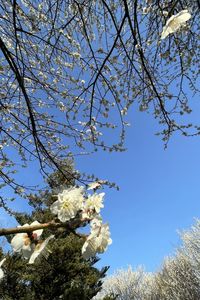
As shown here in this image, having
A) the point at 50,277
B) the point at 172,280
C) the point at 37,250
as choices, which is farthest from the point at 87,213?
the point at 172,280

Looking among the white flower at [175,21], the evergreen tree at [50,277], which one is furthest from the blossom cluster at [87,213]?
the evergreen tree at [50,277]

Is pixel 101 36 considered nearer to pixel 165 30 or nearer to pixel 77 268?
pixel 165 30

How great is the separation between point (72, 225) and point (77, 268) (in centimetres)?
987

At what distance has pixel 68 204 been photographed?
1.53 m

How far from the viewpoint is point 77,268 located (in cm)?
1074

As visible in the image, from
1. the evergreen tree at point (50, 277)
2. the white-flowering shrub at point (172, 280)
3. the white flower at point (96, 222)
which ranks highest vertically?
the white-flowering shrub at point (172, 280)

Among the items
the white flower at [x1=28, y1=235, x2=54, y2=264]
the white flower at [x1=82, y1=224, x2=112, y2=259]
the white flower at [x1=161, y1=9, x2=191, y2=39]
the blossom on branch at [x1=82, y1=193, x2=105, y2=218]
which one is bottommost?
the white flower at [x1=28, y1=235, x2=54, y2=264]

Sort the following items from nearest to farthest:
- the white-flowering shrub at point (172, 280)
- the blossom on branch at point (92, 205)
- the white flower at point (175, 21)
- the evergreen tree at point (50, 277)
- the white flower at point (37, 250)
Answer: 1. the white flower at point (37, 250)
2. the blossom on branch at point (92, 205)
3. the white flower at point (175, 21)
4. the evergreen tree at point (50, 277)
5. the white-flowering shrub at point (172, 280)

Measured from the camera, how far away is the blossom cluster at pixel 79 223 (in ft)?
4.69

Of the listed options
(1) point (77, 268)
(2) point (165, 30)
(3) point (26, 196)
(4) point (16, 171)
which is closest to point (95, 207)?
(2) point (165, 30)

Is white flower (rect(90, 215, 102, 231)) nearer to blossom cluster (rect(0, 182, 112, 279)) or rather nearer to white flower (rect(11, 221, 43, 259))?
blossom cluster (rect(0, 182, 112, 279))

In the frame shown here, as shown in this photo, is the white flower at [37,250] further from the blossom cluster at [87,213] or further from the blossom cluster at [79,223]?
the blossom cluster at [87,213]

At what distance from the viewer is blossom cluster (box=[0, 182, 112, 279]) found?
1428 mm

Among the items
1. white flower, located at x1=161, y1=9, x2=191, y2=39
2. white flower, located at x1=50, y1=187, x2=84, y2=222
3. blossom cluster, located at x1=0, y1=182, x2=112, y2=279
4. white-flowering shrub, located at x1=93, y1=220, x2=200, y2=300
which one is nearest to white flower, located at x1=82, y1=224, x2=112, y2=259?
blossom cluster, located at x1=0, y1=182, x2=112, y2=279
